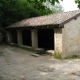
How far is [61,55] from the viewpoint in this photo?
13.3 meters

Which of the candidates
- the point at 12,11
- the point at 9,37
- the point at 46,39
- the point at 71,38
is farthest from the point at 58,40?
→ the point at 12,11

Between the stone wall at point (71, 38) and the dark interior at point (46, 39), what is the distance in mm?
4204

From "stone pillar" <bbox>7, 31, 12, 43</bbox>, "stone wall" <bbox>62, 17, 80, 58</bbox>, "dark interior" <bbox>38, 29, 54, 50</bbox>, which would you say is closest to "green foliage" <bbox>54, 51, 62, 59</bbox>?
"stone wall" <bbox>62, 17, 80, 58</bbox>

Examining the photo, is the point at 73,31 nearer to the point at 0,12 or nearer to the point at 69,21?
the point at 69,21

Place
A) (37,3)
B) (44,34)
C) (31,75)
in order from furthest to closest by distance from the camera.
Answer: (44,34), (31,75), (37,3)

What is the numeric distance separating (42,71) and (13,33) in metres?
15.4

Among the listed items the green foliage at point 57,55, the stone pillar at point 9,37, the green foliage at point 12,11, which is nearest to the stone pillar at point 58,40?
the green foliage at point 57,55

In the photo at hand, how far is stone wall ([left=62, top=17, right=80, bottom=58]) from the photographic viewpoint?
531 inches

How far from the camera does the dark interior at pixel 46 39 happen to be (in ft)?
60.8

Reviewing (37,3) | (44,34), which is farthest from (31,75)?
(44,34)

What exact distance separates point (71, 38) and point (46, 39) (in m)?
5.70

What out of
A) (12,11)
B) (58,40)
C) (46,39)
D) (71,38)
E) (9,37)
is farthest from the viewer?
(12,11)

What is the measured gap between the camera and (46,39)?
19.4 meters

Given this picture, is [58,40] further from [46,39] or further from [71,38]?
[46,39]
